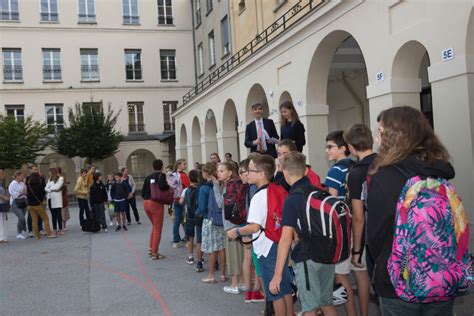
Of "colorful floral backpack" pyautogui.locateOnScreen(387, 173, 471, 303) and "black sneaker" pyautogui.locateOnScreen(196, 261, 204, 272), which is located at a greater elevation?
"colorful floral backpack" pyautogui.locateOnScreen(387, 173, 471, 303)

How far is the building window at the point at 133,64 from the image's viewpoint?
36.2 meters

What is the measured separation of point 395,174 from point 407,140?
0.20 m

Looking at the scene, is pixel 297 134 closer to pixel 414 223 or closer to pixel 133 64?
pixel 414 223

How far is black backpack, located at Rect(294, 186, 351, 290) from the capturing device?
3557mm

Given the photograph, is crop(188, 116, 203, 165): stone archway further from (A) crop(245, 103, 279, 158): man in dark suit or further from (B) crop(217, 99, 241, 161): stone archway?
(A) crop(245, 103, 279, 158): man in dark suit

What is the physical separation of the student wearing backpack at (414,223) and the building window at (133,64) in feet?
116

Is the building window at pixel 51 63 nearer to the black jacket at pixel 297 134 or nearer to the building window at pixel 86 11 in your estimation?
the building window at pixel 86 11

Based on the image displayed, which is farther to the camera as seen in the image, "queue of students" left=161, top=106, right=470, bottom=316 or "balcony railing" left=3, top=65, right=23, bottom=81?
"balcony railing" left=3, top=65, right=23, bottom=81

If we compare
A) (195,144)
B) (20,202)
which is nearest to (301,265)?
(20,202)

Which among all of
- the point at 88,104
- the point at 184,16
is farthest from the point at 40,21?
the point at 184,16

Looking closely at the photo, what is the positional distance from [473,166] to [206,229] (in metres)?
4.03

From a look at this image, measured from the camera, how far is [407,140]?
2.49 metres

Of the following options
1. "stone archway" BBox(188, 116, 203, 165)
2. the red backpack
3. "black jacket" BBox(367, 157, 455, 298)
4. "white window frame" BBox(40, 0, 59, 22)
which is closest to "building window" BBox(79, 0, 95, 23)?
"white window frame" BBox(40, 0, 59, 22)

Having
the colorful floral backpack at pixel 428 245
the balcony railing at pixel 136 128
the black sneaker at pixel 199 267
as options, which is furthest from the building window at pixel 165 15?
the colorful floral backpack at pixel 428 245
